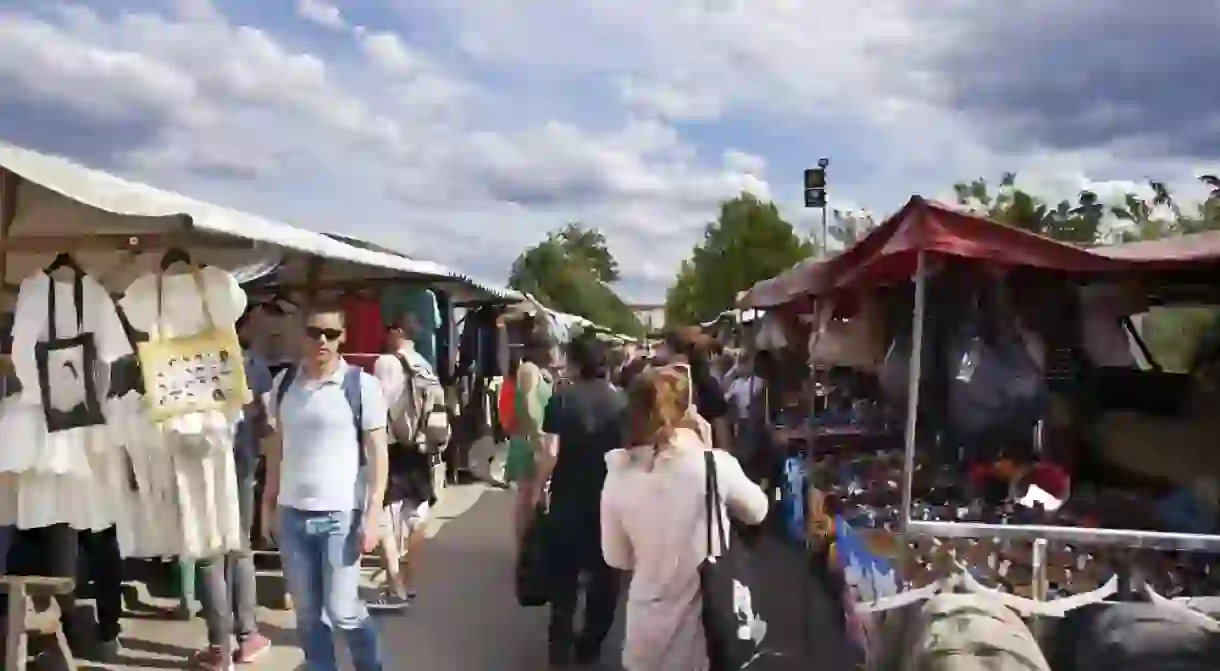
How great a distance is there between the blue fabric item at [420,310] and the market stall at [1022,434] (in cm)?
406

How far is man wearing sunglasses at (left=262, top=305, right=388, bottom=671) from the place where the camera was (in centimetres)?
449

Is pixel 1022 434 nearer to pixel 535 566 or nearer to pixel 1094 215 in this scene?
pixel 535 566

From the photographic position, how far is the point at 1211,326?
634 centimetres

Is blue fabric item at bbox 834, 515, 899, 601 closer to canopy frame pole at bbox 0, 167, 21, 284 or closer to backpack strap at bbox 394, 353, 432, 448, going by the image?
backpack strap at bbox 394, 353, 432, 448

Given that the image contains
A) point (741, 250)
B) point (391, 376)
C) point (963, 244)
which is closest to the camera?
point (963, 244)

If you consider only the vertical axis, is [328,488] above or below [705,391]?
below

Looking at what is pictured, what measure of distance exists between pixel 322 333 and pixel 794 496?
4.64m

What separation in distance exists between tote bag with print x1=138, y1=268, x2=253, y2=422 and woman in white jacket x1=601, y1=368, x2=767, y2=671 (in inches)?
73.4

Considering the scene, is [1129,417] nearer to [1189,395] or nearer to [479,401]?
[1189,395]

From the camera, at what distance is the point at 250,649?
585 centimetres

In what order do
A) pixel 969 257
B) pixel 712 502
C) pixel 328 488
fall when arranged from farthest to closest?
pixel 328 488, pixel 969 257, pixel 712 502

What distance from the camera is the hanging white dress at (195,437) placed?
465 cm

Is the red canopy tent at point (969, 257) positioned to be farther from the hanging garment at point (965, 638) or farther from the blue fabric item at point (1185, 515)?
the blue fabric item at point (1185, 515)

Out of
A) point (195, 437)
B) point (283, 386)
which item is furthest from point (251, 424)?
point (195, 437)
